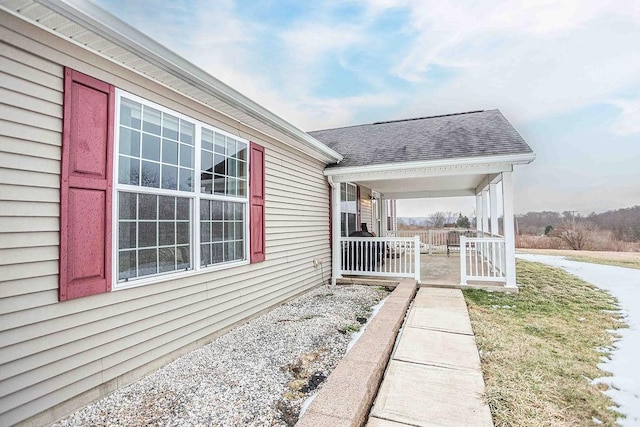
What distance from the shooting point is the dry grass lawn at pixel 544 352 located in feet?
7.68

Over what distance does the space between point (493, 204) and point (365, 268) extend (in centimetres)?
418

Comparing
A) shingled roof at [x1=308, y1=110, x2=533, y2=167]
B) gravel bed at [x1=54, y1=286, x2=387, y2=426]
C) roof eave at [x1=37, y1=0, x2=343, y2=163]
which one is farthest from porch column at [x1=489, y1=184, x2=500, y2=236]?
roof eave at [x1=37, y1=0, x2=343, y2=163]

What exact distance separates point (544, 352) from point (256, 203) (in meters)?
4.06

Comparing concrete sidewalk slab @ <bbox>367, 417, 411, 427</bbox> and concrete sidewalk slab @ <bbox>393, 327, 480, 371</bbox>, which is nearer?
concrete sidewalk slab @ <bbox>367, 417, 411, 427</bbox>

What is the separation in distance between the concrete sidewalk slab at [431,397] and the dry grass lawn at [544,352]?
126 millimetres

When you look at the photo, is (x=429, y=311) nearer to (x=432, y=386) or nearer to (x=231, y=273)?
(x=432, y=386)

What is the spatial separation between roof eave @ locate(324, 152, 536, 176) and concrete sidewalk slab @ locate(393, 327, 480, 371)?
376 cm

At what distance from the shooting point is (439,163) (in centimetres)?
658

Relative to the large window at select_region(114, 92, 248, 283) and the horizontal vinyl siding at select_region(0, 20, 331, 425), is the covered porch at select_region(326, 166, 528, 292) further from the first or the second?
the horizontal vinyl siding at select_region(0, 20, 331, 425)

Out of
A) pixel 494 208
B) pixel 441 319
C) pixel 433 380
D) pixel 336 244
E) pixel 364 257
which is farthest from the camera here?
pixel 494 208

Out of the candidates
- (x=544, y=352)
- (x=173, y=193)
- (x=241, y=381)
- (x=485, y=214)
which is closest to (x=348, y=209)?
(x=485, y=214)

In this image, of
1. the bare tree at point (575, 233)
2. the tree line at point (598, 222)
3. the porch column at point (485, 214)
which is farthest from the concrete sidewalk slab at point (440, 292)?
the tree line at point (598, 222)

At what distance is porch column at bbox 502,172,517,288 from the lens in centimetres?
614

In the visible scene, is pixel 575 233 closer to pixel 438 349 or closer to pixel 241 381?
pixel 438 349
